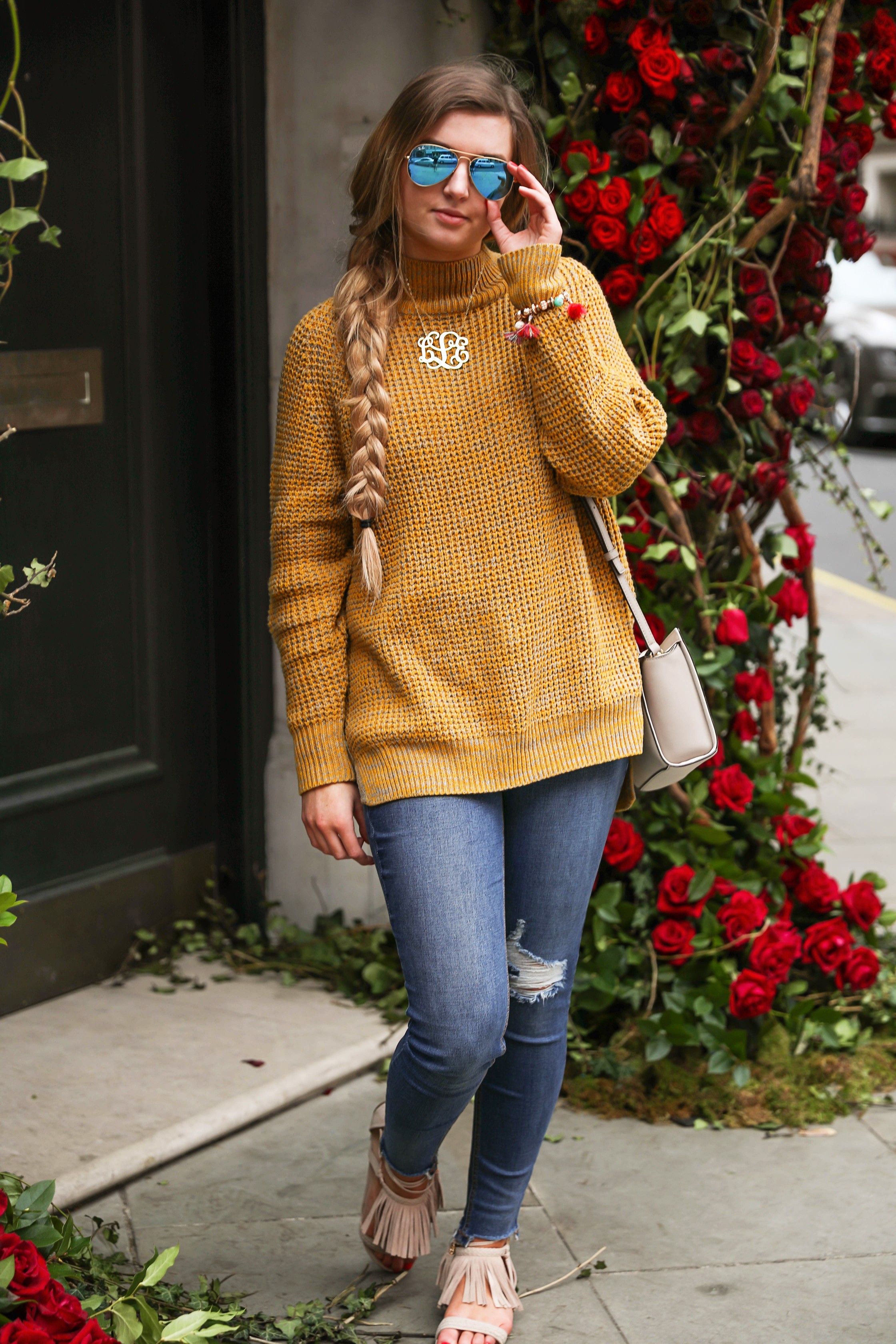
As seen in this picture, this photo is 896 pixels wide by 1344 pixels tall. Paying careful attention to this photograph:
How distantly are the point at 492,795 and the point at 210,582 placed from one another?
184 centimetres

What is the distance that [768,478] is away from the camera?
3.24 meters

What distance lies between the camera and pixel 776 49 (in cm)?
301

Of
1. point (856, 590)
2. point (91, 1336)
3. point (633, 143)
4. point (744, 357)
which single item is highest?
point (633, 143)

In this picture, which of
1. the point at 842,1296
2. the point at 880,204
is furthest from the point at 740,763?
the point at 880,204

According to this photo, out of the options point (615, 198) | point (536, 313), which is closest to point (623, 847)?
point (615, 198)

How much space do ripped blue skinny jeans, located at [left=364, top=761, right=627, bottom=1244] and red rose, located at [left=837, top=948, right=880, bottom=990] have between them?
124cm

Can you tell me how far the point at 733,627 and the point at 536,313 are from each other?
4.32ft

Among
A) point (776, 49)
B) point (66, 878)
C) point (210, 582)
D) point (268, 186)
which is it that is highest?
point (776, 49)

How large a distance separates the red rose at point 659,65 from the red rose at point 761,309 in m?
0.48

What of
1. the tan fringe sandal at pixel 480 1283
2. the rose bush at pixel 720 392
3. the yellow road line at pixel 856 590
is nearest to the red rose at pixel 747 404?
the rose bush at pixel 720 392

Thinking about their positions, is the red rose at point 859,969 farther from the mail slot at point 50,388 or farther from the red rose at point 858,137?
the mail slot at point 50,388

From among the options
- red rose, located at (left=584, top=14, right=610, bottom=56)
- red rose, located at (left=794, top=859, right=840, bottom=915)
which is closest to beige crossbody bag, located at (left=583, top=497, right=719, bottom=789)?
red rose, located at (left=794, top=859, right=840, bottom=915)

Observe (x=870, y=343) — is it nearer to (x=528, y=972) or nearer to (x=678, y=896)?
(x=678, y=896)

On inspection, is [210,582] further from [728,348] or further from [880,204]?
[880,204]
